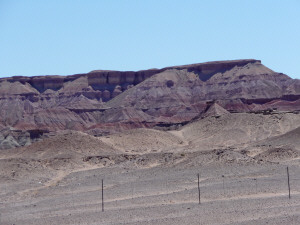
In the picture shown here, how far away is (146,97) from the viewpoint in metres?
171

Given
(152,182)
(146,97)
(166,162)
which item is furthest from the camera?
(146,97)

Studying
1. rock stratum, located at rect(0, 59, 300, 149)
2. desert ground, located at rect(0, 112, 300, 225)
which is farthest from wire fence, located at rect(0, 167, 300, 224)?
rock stratum, located at rect(0, 59, 300, 149)

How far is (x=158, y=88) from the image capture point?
570ft

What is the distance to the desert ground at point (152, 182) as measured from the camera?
2931 centimetres

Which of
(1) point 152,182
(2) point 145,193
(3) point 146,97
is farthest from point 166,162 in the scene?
(3) point 146,97

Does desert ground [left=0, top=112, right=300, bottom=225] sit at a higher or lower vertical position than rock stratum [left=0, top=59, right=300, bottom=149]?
lower

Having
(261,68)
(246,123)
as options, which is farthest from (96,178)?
(261,68)

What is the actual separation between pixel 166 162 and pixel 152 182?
1329cm

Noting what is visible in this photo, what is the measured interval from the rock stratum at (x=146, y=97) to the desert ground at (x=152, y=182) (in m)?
44.2

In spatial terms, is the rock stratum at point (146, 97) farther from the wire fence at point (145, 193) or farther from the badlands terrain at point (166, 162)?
the wire fence at point (145, 193)

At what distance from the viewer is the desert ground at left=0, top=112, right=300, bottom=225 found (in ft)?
96.2

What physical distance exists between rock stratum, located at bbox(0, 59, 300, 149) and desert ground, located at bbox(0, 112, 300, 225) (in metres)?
44.2

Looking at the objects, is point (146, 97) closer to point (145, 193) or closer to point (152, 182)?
point (152, 182)

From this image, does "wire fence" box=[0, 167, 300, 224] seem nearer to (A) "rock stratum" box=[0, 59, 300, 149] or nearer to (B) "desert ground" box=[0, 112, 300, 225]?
(B) "desert ground" box=[0, 112, 300, 225]
